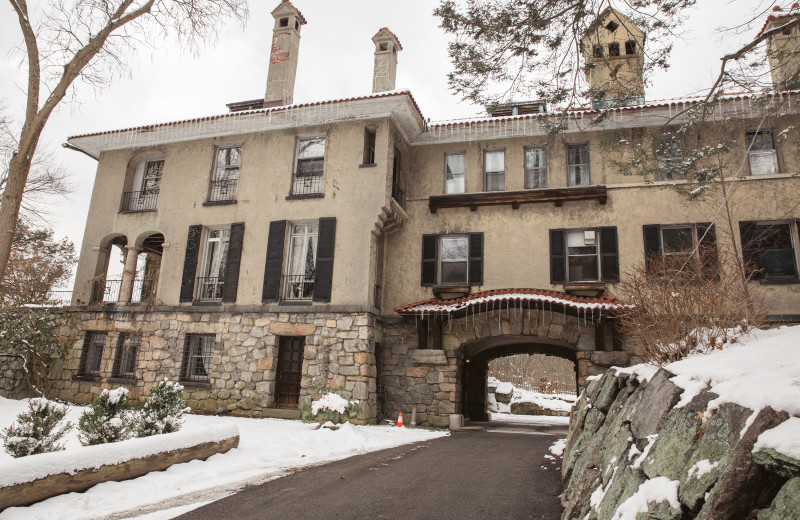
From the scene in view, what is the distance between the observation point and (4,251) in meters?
9.61

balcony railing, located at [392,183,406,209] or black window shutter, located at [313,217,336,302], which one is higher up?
balcony railing, located at [392,183,406,209]

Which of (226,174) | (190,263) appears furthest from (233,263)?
(226,174)

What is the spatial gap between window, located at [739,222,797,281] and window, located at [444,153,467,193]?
7551 mm

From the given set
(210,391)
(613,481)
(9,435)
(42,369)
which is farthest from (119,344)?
(613,481)

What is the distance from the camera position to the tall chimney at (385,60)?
16406 mm

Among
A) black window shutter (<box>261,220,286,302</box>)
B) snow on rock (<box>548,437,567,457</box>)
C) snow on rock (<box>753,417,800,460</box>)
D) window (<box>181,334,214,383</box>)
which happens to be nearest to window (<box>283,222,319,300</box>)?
black window shutter (<box>261,220,286,302</box>)

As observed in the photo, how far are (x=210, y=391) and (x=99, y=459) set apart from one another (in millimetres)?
9161

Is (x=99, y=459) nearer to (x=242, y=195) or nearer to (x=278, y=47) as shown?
(x=242, y=195)

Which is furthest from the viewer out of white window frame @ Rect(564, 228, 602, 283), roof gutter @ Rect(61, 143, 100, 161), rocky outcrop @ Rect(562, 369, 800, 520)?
roof gutter @ Rect(61, 143, 100, 161)

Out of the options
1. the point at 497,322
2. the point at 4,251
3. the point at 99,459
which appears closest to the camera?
the point at 99,459

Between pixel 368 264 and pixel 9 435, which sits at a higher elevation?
pixel 368 264

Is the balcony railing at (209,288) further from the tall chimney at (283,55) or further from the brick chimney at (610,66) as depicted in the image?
the brick chimney at (610,66)

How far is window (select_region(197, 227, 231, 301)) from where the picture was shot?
Answer: 15750 mm

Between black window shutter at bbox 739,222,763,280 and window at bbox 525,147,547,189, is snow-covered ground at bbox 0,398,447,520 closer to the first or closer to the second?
window at bbox 525,147,547,189
